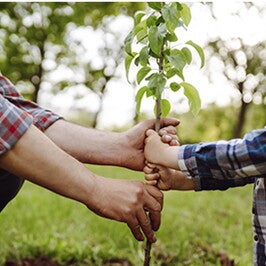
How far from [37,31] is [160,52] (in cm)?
1746

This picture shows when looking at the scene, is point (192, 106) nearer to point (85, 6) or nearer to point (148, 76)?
point (148, 76)

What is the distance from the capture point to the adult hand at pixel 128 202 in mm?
1883

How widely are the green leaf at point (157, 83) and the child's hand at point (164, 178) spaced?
34 centimetres

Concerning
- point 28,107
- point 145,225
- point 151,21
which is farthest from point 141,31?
point 28,107

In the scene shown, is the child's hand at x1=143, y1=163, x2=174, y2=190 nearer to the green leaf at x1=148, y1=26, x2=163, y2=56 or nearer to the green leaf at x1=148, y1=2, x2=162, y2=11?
the green leaf at x1=148, y1=26, x2=163, y2=56

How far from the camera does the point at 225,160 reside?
5.75 feet

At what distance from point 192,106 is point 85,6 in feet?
56.0

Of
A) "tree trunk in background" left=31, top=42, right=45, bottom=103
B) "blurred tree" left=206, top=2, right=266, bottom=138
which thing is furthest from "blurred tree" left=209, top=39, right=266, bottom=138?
"tree trunk in background" left=31, top=42, right=45, bottom=103

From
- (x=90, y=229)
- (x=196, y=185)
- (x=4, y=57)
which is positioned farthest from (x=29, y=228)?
(x=4, y=57)

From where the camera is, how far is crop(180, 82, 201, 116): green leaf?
77.5 inches

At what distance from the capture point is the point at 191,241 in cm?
352

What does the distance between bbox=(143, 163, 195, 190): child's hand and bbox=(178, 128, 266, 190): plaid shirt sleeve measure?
0.66 feet

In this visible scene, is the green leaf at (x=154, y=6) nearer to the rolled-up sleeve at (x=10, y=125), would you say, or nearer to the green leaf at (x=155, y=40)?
the green leaf at (x=155, y=40)

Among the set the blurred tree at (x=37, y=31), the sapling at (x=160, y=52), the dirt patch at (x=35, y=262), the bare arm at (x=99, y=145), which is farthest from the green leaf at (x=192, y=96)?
the blurred tree at (x=37, y=31)
